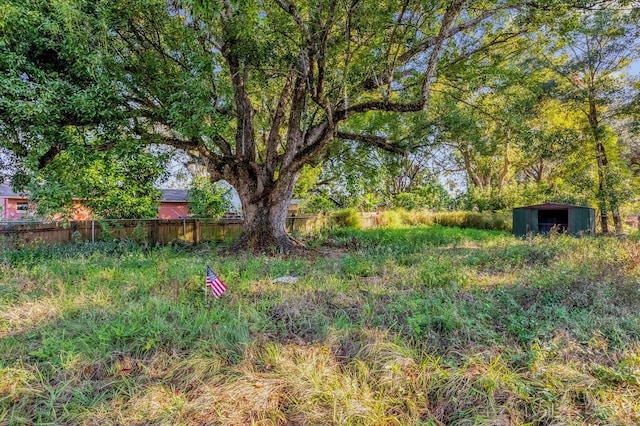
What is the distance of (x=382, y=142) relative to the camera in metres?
8.94

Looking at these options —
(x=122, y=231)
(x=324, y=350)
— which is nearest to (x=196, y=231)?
(x=122, y=231)

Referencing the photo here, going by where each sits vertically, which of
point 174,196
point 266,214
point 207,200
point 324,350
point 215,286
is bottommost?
point 324,350

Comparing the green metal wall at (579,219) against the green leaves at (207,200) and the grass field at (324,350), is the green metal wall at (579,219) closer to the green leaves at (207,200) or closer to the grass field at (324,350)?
the grass field at (324,350)

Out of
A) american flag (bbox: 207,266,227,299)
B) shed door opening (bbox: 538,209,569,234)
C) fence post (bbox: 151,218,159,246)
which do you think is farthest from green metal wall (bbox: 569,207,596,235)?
fence post (bbox: 151,218,159,246)

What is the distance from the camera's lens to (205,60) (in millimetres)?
5820

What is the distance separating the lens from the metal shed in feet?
35.8

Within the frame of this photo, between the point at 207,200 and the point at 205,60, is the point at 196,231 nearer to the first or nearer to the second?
the point at 207,200

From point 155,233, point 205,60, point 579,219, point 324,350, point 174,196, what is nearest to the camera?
point 324,350

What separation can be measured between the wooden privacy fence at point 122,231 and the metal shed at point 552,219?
8260 mm

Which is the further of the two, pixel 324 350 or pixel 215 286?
pixel 215 286

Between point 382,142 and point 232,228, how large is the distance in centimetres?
562

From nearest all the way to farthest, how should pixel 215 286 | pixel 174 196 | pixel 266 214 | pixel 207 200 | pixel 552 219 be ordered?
pixel 215 286 < pixel 266 214 < pixel 207 200 < pixel 552 219 < pixel 174 196

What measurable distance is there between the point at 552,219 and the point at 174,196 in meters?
19.7

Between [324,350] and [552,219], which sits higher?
[552,219]
